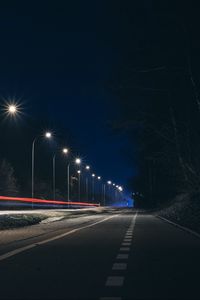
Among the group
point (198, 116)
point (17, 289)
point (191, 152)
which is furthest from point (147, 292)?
point (191, 152)

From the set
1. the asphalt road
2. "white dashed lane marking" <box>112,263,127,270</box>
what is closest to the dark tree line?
the asphalt road

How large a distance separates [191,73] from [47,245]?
17.7 meters

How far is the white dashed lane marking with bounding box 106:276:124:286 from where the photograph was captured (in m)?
10.1

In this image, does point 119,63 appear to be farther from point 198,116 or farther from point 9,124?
point 9,124

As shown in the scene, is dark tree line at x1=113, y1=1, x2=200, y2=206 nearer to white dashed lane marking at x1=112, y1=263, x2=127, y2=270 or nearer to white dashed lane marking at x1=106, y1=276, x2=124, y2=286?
white dashed lane marking at x1=112, y1=263, x2=127, y2=270

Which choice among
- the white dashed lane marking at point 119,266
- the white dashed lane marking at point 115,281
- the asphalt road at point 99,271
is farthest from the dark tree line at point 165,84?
the white dashed lane marking at point 115,281

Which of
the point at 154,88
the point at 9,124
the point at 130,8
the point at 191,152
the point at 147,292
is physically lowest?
the point at 147,292

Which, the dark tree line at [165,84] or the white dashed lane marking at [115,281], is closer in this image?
the white dashed lane marking at [115,281]

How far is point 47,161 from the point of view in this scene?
154 metres

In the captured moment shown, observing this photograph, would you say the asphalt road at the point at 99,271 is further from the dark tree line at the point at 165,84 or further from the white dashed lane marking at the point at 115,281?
the dark tree line at the point at 165,84

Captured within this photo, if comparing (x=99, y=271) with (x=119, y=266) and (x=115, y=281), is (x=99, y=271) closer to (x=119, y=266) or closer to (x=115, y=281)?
(x=119, y=266)

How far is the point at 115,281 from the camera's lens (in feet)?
34.3

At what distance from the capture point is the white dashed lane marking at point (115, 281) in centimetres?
1009

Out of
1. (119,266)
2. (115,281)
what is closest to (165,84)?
(119,266)
